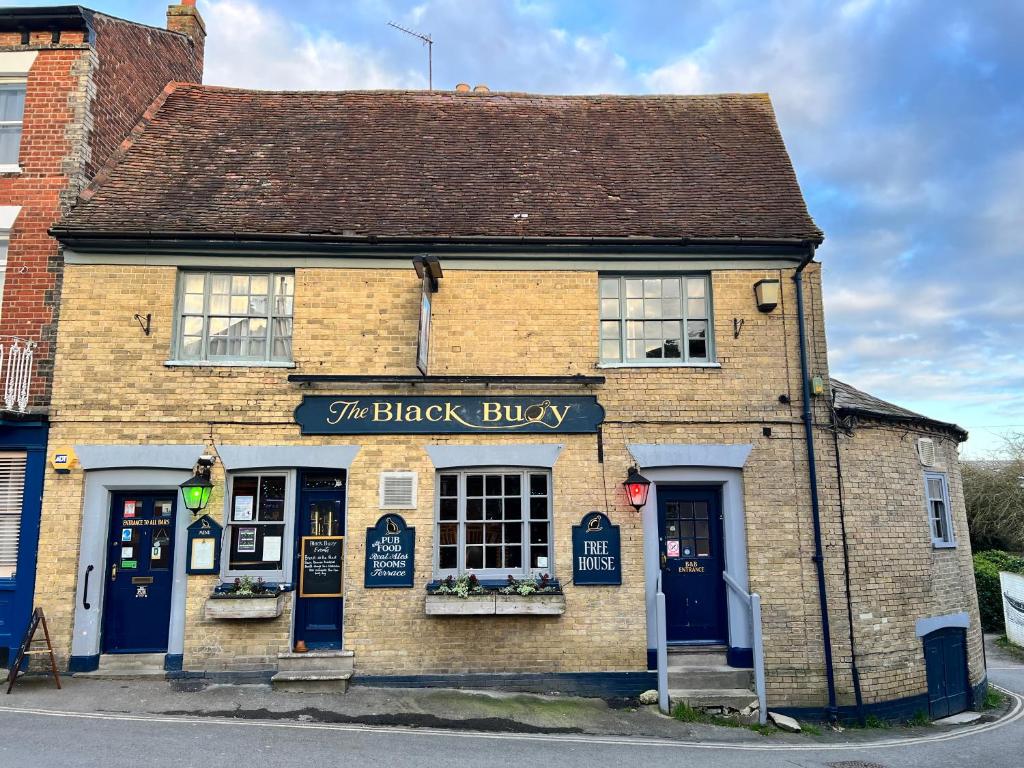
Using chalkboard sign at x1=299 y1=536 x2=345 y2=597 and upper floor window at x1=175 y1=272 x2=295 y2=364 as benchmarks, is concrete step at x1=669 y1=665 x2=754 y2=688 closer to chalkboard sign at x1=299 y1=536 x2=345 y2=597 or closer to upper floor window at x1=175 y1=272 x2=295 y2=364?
chalkboard sign at x1=299 y1=536 x2=345 y2=597

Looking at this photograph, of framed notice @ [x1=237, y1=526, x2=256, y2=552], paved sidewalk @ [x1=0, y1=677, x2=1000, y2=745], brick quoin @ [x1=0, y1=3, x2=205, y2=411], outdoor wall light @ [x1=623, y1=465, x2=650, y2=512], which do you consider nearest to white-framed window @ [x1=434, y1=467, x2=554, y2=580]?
outdoor wall light @ [x1=623, y1=465, x2=650, y2=512]

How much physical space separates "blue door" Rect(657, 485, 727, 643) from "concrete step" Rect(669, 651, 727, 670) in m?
0.22

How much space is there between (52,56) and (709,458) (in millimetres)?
11339

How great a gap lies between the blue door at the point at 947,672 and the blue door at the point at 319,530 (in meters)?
8.39

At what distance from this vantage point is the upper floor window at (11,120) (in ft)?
32.5

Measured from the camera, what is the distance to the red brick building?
28.9 feet

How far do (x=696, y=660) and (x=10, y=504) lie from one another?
931 centimetres

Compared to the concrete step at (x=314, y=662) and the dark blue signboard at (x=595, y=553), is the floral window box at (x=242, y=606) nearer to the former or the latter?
the concrete step at (x=314, y=662)

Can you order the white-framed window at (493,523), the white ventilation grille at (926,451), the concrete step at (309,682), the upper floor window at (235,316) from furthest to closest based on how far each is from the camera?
the white ventilation grille at (926,451) < the upper floor window at (235,316) < the white-framed window at (493,523) < the concrete step at (309,682)

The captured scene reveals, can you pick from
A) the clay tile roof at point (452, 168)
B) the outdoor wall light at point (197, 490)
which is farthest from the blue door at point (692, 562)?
the outdoor wall light at point (197, 490)

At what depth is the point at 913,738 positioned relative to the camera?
28.3 feet

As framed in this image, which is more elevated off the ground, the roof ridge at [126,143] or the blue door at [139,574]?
the roof ridge at [126,143]

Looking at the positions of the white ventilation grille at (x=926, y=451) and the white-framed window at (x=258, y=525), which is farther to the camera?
the white ventilation grille at (x=926, y=451)

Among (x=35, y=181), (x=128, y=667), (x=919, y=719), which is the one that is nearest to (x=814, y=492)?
(x=919, y=719)
